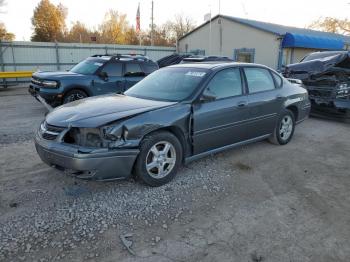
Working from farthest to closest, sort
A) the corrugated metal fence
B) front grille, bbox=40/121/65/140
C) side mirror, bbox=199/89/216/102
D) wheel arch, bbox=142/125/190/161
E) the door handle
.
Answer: the corrugated metal fence, the door handle, side mirror, bbox=199/89/216/102, wheel arch, bbox=142/125/190/161, front grille, bbox=40/121/65/140

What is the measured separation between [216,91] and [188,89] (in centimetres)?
45

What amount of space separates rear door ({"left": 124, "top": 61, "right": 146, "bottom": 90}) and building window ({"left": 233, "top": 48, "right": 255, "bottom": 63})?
12.3 metres

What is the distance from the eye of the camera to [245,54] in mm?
20406

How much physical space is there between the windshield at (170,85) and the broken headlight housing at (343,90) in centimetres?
558

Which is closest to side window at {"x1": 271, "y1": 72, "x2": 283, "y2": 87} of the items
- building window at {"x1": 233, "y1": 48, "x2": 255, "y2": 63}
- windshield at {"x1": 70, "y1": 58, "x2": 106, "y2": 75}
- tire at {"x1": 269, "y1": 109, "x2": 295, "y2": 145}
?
tire at {"x1": 269, "y1": 109, "x2": 295, "y2": 145}

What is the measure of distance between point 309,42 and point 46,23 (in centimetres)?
3352

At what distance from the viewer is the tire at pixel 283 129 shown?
18.7 feet

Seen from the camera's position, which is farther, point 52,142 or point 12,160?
point 12,160

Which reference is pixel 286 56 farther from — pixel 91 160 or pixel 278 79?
pixel 91 160

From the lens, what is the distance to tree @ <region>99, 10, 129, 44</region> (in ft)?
152

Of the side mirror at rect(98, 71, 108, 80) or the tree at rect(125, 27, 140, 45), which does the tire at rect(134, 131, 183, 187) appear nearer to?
the side mirror at rect(98, 71, 108, 80)

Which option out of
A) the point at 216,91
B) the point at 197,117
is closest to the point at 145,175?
the point at 197,117

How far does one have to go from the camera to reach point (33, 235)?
2920 millimetres

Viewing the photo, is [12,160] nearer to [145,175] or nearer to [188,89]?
[145,175]
